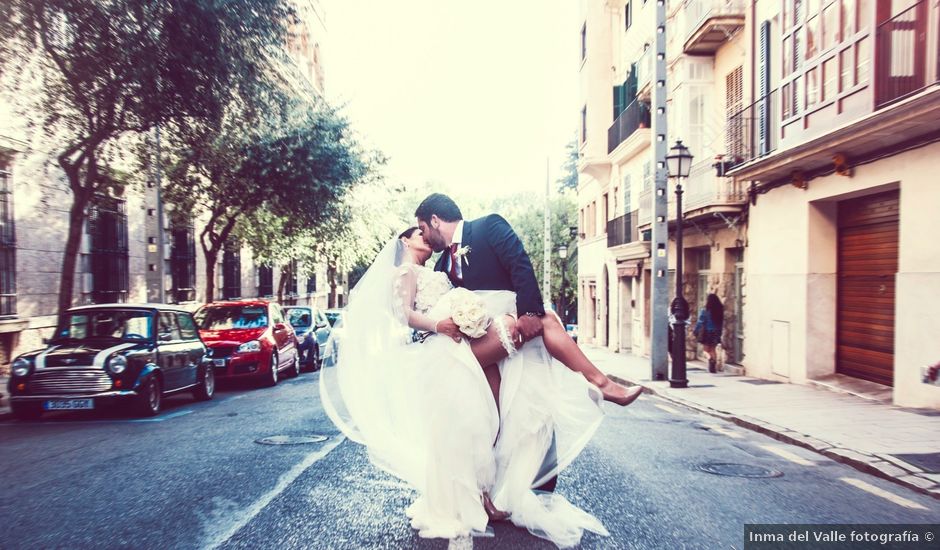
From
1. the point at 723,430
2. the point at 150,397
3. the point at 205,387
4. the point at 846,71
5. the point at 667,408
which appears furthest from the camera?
the point at 205,387

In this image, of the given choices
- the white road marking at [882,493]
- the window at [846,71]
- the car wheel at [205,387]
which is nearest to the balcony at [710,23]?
the window at [846,71]

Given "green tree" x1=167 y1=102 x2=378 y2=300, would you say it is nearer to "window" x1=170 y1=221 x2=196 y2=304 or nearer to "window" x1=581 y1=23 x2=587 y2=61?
"window" x1=170 y1=221 x2=196 y2=304

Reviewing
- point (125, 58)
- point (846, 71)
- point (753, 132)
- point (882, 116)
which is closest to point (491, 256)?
point (882, 116)

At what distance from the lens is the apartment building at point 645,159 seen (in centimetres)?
1897

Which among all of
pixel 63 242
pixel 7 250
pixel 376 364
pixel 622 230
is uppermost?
pixel 622 230

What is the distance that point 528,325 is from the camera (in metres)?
Answer: 4.55

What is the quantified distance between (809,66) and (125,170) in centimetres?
1561

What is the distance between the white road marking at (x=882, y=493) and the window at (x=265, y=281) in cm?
3334

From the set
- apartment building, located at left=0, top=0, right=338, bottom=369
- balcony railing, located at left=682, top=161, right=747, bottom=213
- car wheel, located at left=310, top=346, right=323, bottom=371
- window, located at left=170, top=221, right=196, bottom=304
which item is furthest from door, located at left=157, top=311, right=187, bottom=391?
window, located at left=170, top=221, right=196, bottom=304

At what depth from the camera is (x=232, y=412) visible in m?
10.9

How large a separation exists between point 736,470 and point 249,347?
34.5ft

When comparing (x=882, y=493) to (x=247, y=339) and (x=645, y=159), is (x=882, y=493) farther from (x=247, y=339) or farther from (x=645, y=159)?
(x=645, y=159)

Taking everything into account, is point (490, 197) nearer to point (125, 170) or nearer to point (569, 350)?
point (125, 170)

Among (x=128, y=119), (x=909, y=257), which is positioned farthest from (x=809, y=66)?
(x=128, y=119)
